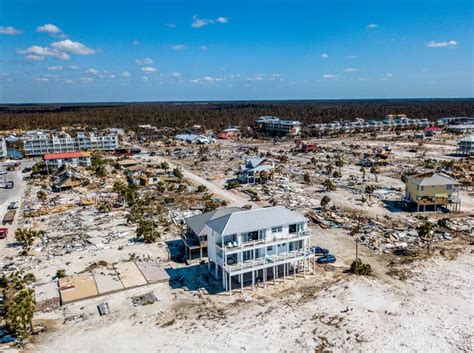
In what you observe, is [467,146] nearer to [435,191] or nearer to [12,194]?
[435,191]

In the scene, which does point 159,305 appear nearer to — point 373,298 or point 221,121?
point 373,298

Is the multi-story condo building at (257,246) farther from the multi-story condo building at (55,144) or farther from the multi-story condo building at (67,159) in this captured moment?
the multi-story condo building at (55,144)

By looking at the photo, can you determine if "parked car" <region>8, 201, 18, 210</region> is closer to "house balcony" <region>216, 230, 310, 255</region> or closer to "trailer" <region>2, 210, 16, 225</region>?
"trailer" <region>2, 210, 16, 225</region>

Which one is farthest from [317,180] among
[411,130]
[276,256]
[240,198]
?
[411,130]

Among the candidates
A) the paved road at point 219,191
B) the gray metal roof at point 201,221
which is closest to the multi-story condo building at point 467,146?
the paved road at point 219,191

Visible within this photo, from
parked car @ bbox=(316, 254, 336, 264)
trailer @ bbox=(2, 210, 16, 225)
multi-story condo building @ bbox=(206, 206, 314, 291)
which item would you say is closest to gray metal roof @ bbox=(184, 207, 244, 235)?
multi-story condo building @ bbox=(206, 206, 314, 291)

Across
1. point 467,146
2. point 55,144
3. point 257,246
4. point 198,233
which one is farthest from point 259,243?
point 55,144
